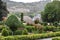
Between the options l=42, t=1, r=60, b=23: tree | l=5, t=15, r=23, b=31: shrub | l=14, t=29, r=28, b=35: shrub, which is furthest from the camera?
l=42, t=1, r=60, b=23: tree

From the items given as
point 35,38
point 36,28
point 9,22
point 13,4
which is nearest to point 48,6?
point 36,28

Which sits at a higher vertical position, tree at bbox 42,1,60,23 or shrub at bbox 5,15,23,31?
shrub at bbox 5,15,23,31

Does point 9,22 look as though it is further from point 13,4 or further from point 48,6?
point 13,4

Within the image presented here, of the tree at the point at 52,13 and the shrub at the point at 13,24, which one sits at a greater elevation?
the shrub at the point at 13,24

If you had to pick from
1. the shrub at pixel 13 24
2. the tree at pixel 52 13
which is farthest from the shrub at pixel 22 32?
the tree at pixel 52 13

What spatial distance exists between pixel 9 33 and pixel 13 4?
67398mm

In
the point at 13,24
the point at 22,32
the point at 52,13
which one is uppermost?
the point at 13,24

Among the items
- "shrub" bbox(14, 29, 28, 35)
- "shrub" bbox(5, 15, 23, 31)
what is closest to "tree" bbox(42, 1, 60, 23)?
"shrub" bbox(5, 15, 23, 31)

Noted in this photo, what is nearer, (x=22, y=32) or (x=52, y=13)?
(x=22, y=32)

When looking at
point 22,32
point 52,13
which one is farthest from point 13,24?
point 52,13

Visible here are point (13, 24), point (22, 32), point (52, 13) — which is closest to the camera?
point (22, 32)

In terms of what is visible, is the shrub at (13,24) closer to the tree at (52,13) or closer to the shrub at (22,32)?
the shrub at (22,32)

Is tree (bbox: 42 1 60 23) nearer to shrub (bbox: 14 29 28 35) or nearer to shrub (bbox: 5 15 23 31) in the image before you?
shrub (bbox: 5 15 23 31)

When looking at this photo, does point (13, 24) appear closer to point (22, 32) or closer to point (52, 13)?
point (22, 32)
